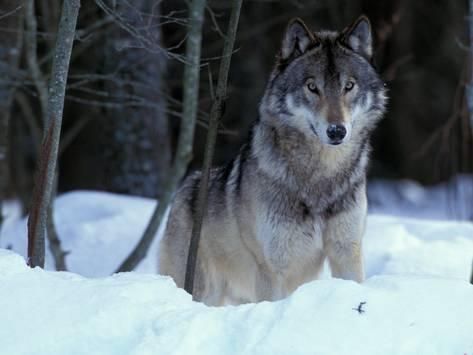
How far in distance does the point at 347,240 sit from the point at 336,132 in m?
0.74

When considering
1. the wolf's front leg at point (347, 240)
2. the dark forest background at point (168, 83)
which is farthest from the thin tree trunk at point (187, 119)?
the wolf's front leg at point (347, 240)

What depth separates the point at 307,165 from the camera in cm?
495

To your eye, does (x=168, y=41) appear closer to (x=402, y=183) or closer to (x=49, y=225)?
(x=49, y=225)

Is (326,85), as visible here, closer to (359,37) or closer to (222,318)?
(359,37)

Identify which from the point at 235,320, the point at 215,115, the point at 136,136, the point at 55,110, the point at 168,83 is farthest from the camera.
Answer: the point at 168,83

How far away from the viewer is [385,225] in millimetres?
7605

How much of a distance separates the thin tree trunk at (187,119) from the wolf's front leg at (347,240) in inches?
54.6

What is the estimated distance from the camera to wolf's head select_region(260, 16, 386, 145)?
464 centimetres

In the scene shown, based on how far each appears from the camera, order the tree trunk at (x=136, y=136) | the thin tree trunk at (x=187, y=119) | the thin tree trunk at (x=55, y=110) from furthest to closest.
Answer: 1. the tree trunk at (x=136, y=136)
2. the thin tree trunk at (x=187, y=119)
3. the thin tree trunk at (x=55, y=110)

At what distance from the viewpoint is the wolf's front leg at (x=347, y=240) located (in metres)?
4.88

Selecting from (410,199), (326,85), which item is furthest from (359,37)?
(410,199)

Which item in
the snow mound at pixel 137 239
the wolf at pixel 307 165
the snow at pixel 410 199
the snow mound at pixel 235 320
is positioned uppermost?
the wolf at pixel 307 165

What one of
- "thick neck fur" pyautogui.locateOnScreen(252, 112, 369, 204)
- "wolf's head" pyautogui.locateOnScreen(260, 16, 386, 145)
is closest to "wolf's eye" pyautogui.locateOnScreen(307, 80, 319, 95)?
"wolf's head" pyautogui.locateOnScreen(260, 16, 386, 145)

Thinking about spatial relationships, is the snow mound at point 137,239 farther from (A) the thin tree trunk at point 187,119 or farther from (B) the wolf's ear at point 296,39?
(B) the wolf's ear at point 296,39
